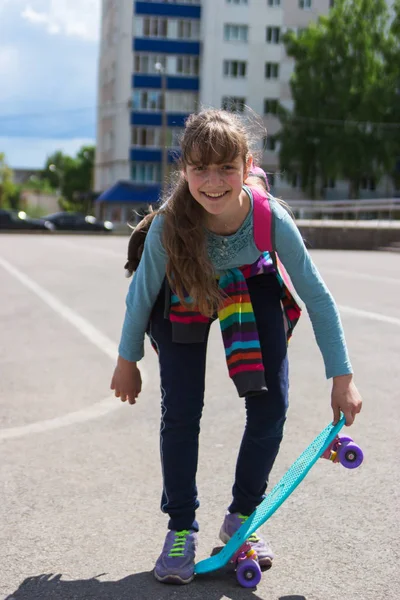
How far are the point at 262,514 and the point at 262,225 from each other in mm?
933

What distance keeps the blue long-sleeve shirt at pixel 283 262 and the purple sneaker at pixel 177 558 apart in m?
0.70

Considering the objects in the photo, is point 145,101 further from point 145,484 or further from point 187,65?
point 145,484

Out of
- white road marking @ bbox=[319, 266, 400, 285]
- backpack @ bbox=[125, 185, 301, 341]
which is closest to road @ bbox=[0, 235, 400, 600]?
backpack @ bbox=[125, 185, 301, 341]

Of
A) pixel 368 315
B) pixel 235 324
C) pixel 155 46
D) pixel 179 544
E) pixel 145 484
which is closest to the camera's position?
pixel 235 324

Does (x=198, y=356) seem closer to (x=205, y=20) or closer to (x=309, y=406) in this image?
(x=309, y=406)

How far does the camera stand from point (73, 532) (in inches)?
129

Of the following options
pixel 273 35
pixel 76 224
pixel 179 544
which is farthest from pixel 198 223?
pixel 273 35

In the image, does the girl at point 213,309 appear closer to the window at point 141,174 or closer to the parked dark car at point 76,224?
the parked dark car at point 76,224

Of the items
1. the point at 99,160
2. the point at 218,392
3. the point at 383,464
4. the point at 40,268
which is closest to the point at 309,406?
the point at 218,392

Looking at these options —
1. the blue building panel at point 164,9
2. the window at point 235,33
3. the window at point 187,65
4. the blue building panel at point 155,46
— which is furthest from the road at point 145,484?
the window at point 235,33

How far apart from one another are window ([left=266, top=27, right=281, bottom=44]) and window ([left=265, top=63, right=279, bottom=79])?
1.82 meters

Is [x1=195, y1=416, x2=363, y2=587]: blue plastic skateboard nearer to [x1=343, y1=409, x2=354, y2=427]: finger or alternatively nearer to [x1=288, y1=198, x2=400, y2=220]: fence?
[x1=343, y1=409, x2=354, y2=427]: finger

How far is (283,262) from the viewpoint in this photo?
2842mm

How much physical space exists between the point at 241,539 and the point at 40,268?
14562 millimetres
